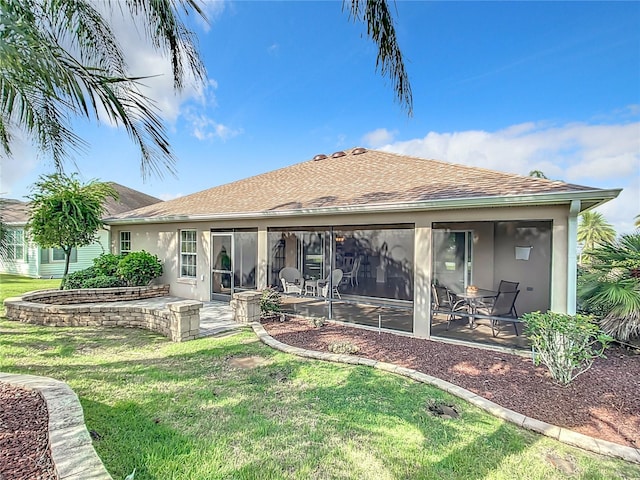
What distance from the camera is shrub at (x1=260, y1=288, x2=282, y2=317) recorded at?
8.84m

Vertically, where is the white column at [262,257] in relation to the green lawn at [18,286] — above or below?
above

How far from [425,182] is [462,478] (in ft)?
22.5

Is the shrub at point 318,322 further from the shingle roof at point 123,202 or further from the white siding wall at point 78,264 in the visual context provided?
the shingle roof at point 123,202

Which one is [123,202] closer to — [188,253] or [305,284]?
[188,253]

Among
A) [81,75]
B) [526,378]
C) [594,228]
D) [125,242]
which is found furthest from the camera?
[594,228]

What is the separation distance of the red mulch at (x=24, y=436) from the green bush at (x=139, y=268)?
794cm

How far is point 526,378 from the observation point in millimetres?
5262

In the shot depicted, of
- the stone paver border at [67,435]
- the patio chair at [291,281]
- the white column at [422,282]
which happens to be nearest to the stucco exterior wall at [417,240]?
the white column at [422,282]

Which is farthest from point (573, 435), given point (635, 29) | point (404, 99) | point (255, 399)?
point (635, 29)

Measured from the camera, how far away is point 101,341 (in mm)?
7105

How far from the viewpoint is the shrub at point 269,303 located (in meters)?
8.84

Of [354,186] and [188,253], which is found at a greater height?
[354,186]

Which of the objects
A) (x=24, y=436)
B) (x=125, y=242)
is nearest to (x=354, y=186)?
(x=24, y=436)

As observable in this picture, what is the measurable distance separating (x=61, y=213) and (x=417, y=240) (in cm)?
1139
